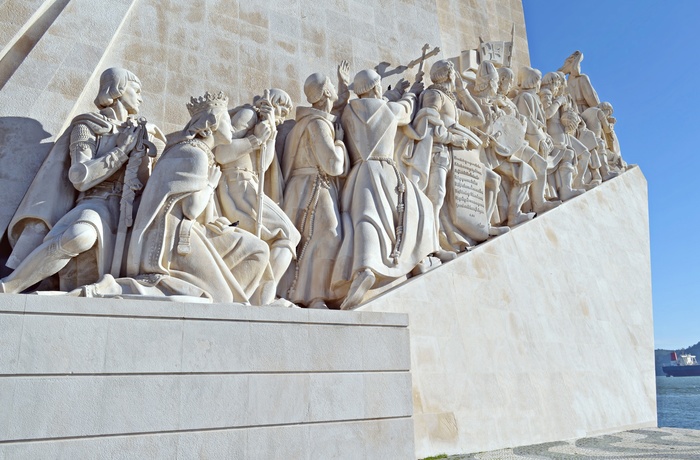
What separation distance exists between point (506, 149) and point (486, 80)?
964 millimetres

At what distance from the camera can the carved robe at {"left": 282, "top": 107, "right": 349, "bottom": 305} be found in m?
5.66

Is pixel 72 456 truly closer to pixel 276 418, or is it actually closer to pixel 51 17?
pixel 276 418

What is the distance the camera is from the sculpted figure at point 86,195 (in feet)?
13.5

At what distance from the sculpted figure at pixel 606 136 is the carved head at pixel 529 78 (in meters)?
1.71

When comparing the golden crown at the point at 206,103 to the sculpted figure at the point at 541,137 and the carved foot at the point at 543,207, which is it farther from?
the sculpted figure at the point at 541,137

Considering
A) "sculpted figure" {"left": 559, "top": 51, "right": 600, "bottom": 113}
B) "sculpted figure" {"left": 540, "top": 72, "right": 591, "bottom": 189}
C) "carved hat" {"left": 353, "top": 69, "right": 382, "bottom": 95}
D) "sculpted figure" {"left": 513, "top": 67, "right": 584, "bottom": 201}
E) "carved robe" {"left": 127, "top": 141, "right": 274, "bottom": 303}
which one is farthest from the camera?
"sculpted figure" {"left": 559, "top": 51, "right": 600, "bottom": 113}

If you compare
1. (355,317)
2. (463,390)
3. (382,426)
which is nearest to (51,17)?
(355,317)

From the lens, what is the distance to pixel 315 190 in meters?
5.87

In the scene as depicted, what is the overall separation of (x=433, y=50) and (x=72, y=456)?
643cm

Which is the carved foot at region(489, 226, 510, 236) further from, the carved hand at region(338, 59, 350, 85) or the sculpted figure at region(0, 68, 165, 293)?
→ the sculpted figure at region(0, 68, 165, 293)

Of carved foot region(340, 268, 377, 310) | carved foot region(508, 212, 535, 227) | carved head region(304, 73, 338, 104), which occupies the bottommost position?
carved foot region(340, 268, 377, 310)

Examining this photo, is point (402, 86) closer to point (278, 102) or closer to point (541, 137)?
point (278, 102)

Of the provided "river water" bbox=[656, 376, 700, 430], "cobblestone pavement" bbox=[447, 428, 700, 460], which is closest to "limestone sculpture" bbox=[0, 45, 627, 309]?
"cobblestone pavement" bbox=[447, 428, 700, 460]

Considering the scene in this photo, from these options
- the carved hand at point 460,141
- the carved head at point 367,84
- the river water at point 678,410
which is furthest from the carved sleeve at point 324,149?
the river water at point 678,410
